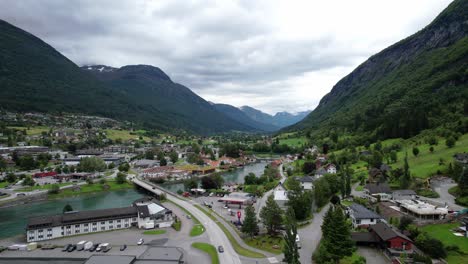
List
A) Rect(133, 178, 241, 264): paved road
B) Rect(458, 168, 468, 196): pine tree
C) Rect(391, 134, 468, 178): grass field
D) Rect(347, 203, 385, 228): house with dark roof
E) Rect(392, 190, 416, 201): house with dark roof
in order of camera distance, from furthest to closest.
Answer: Rect(391, 134, 468, 178): grass field, Rect(392, 190, 416, 201): house with dark roof, Rect(458, 168, 468, 196): pine tree, Rect(347, 203, 385, 228): house with dark roof, Rect(133, 178, 241, 264): paved road

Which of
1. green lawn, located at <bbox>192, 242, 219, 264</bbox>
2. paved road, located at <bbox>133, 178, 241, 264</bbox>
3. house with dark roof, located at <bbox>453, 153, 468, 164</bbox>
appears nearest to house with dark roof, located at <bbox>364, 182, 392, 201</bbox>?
house with dark roof, located at <bbox>453, 153, 468, 164</bbox>

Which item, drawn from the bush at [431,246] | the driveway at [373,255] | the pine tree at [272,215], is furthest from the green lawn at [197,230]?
the bush at [431,246]

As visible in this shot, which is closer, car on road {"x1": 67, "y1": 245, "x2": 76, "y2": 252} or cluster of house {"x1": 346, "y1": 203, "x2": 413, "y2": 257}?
cluster of house {"x1": 346, "y1": 203, "x2": 413, "y2": 257}

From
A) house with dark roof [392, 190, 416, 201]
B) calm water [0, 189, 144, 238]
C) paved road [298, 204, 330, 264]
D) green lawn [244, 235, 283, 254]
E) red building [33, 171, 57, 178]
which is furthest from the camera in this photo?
red building [33, 171, 57, 178]

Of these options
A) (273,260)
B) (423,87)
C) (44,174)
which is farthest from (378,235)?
(423,87)

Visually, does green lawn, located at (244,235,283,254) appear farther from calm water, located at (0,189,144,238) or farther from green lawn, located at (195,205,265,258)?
calm water, located at (0,189,144,238)

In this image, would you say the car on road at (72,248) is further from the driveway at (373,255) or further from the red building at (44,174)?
the red building at (44,174)

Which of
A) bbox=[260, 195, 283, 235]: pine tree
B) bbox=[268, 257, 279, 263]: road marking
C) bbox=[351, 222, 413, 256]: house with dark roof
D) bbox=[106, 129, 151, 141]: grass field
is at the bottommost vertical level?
bbox=[268, 257, 279, 263]: road marking
